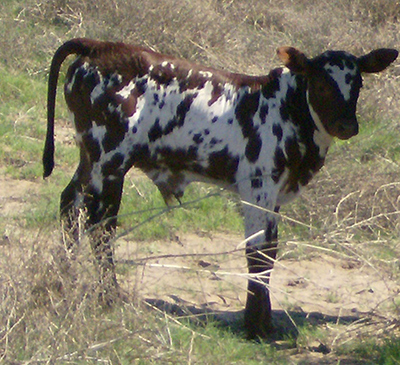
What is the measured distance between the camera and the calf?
5.41m

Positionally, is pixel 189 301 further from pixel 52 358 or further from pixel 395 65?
pixel 395 65

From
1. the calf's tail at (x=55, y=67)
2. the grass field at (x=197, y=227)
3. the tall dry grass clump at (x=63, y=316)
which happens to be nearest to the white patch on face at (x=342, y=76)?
the grass field at (x=197, y=227)

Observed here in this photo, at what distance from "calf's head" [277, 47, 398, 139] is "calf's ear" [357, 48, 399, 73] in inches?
3.5

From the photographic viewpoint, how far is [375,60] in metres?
5.59

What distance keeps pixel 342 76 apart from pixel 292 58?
1.08 feet

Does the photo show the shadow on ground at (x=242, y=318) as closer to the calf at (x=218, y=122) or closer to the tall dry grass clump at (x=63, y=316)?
the calf at (x=218, y=122)

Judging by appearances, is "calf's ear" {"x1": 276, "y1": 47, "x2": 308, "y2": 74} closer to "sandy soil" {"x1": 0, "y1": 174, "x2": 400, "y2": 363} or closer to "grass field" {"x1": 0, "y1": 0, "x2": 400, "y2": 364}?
"grass field" {"x1": 0, "y1": 0, "x2": 400, "y2": 364}

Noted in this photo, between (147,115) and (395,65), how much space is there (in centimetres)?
474

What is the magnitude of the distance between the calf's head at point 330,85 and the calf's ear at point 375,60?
0.09 m

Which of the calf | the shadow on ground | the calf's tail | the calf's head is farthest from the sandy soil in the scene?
the calf's head

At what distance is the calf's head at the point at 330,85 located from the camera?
5.35 meters

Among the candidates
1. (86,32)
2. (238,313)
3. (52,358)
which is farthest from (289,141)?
(86,32)

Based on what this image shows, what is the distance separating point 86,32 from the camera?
10.3 metres

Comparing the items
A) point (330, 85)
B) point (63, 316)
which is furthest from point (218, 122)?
point (63, 316)
